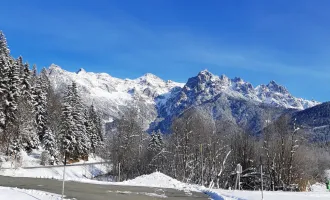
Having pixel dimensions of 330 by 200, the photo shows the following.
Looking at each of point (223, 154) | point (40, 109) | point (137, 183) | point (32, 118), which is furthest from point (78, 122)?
point (137, 183)

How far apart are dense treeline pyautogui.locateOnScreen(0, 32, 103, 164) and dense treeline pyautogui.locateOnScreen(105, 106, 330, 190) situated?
997 centimetres

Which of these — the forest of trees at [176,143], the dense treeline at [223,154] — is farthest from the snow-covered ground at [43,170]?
the dense treeline at [223,154]

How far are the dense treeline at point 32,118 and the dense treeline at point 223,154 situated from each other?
997 centimetres

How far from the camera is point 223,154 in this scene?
65.1m

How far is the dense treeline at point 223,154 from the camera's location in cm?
5288

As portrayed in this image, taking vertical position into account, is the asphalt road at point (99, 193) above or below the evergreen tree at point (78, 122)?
below

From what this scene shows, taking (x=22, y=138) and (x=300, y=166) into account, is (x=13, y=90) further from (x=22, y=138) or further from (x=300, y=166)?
(x=300, y=166)

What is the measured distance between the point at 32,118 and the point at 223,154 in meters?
31.0

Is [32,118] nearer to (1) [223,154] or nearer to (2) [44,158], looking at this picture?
(2) [44,158]

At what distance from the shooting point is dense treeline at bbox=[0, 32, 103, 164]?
56.2 meters

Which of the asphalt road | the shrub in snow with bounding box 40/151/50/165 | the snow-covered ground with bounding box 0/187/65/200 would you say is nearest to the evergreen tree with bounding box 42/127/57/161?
the shrub in snow with bounding box 40/151/50/165

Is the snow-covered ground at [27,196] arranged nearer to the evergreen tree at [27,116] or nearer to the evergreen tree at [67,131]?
the evergreen tree at [27,116]

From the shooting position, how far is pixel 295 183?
2046 inches

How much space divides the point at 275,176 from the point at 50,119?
46.9 metres
